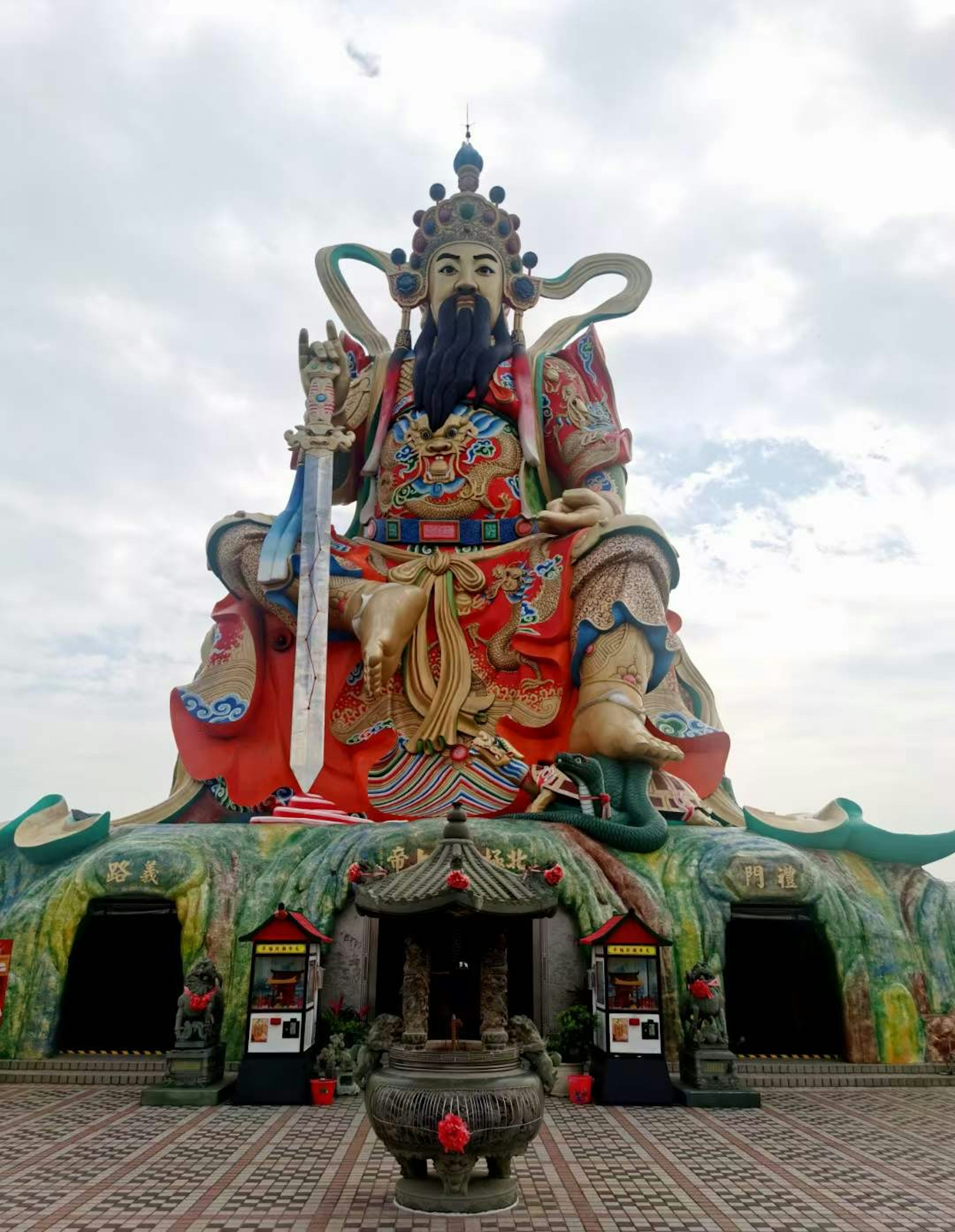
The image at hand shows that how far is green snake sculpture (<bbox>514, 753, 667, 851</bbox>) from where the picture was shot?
10695 millimetres

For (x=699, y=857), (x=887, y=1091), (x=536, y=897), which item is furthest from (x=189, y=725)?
(x=887, y=1091)

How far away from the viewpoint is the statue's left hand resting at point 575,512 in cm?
1334

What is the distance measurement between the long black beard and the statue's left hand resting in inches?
90.2

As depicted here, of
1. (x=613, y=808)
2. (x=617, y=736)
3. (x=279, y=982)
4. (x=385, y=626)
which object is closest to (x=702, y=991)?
(x=613, y=808)

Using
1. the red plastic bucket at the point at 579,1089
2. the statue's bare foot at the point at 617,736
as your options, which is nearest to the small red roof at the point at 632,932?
the red plastic bucket at the point at 579,1089

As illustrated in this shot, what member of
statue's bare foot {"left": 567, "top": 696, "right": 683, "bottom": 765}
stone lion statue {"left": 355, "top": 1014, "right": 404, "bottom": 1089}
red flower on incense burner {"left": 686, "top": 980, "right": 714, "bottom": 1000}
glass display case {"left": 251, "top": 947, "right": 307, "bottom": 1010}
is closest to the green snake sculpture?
statue's bare foot {"left": 567, "top": 696, "right": 683, "bottom": 765}

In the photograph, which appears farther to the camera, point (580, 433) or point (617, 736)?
point (580, 433)

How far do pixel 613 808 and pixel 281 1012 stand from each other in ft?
14.3

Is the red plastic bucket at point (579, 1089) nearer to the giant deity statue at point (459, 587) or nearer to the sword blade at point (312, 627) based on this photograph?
the giant deity statue at point (459, 587)

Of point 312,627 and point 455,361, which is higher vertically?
point 455,361

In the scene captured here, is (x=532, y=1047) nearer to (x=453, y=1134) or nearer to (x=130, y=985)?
(x=453, y=1134)

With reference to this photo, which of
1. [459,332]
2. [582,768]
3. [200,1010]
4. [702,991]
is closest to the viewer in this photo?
[200,1010]

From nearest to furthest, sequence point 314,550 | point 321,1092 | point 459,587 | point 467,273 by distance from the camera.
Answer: point 321,1092, point 314,550, point 459,587, point 467,273

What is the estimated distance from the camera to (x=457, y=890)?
5.57m
